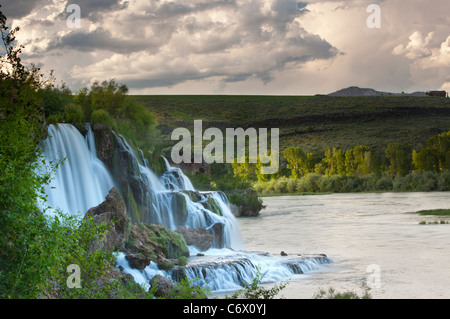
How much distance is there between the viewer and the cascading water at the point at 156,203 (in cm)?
1620

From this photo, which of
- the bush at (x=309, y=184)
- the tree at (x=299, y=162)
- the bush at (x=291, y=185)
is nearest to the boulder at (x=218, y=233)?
the bush at (x=309, y=184)

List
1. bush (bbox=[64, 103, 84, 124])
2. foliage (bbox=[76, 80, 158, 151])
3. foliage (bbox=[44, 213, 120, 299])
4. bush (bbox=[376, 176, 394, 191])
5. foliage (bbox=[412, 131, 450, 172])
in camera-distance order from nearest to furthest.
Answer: foliage (bbox=[44, 213, 120, 299]) < bush (bbox=[64, 103, 84, 124]) < foliage (bbox=[76, 80, 158, 151]) < bush (bbox=[376, 176, 394, 191]) < foliage (bbox=[412, 131, 450, 172])

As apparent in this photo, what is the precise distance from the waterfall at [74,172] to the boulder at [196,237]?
3.14 m

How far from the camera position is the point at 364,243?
26391 mm

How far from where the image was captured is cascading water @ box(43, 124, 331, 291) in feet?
53.2

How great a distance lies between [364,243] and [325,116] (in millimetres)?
78718

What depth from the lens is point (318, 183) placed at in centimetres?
6638

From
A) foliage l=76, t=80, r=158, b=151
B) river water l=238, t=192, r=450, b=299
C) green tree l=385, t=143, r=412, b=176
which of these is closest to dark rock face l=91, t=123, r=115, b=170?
foliage l=76, t=80, r=158, b=151

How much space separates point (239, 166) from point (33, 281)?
65139mm

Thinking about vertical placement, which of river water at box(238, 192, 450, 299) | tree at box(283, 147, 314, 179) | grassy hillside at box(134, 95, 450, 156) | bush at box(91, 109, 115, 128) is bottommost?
river water at box(238, 192, 450, 299)

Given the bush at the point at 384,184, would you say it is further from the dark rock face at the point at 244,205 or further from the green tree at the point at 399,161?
the dark rock face at the point at 244,205

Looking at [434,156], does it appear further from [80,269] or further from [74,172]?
[80,269]

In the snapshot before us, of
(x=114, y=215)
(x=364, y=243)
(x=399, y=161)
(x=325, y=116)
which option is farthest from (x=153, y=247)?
(x=325, y=116)

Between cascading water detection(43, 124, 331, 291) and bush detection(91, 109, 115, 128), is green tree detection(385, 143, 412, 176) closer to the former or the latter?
cascading water detection(43, 124, 331, 291)
